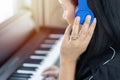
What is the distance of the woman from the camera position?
2.92ft

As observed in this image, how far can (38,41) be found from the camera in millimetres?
1716

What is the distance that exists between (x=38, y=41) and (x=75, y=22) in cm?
81

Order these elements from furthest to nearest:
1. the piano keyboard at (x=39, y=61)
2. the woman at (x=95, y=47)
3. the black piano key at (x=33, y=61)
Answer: the black piano key at (x=33, y=61) → the piano keyboard at (x=39, y=61) → the woman at (x=95, y=47)

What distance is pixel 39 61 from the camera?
1.42 meters

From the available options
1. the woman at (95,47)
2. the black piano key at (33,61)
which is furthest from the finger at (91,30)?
the black piano key at (33,61)

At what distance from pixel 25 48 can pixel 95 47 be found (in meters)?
0.72

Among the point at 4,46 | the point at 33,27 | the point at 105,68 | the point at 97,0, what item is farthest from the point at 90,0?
the point at 33,27

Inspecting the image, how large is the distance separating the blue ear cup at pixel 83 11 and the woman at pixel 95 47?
0.6 inches

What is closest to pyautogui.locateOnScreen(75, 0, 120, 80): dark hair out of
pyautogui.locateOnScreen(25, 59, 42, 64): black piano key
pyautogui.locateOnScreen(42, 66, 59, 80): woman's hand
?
pyautogui.locateOnScreen(42, 66, 59, 80): woman's hand

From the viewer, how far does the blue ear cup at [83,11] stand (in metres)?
0.92

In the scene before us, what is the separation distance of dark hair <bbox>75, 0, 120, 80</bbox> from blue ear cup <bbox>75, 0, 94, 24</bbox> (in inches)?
0.6

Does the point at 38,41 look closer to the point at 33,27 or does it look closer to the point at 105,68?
the point at 33,27

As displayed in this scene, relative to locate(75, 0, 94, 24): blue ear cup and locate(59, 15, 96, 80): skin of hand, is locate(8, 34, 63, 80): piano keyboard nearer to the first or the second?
locate(59, 15, 96, 80): skin of hand

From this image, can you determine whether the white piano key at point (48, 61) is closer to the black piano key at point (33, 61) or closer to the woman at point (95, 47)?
the black piano key at point (33, 61)
